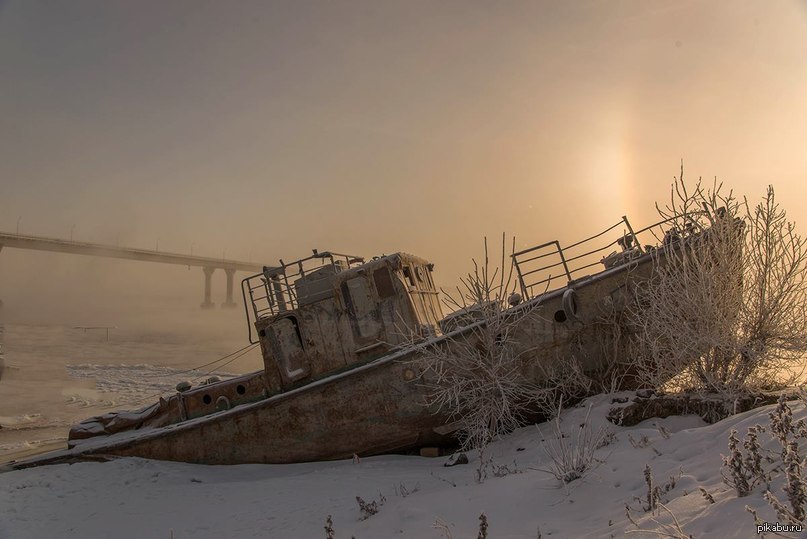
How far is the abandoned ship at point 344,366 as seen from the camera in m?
8.92

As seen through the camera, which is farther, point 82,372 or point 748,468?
point 82,372

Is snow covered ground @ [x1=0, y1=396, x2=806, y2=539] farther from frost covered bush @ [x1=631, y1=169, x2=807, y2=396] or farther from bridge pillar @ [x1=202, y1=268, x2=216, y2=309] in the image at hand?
bridge pillar @ [x1=202, y1=268, x2=216, y2=309]

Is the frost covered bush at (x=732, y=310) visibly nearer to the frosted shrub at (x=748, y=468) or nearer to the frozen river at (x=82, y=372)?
the frosted shrub at (x=748, y=468)

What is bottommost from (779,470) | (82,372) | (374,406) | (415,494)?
(779,470)

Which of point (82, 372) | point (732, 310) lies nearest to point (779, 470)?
point (732, 310)

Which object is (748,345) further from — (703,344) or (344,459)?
(344,459)

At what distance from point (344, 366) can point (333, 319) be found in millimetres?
943

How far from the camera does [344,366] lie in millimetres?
10000

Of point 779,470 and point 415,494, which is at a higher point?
point 415,494

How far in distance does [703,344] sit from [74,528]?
8.84 m

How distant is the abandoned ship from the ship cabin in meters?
0.02

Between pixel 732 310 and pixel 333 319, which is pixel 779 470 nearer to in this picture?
pixel 732 310

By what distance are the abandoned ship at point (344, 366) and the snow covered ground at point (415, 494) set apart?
1.44ft

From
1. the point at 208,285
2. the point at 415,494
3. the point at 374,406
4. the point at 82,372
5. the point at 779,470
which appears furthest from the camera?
the point at 208,285
